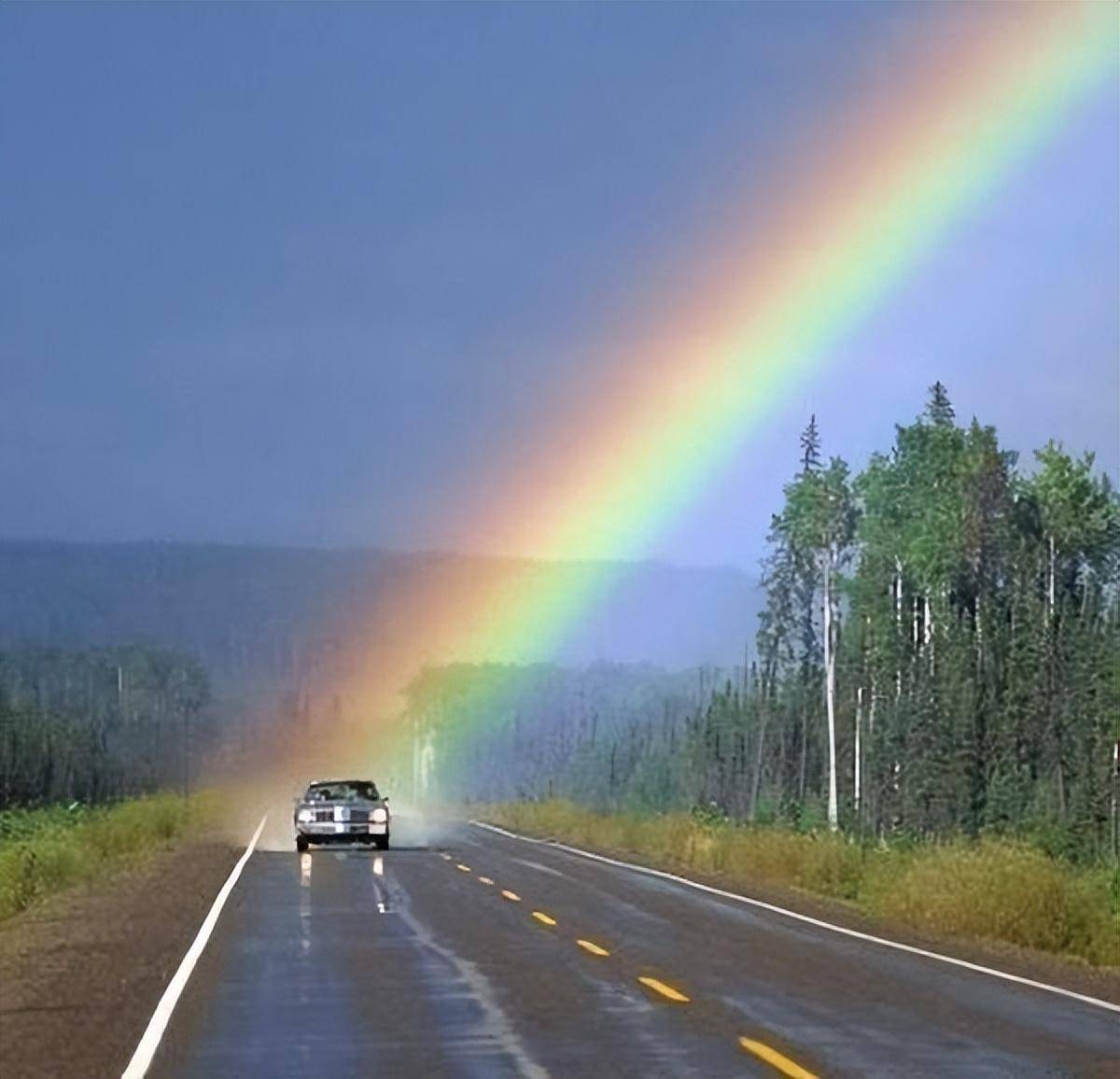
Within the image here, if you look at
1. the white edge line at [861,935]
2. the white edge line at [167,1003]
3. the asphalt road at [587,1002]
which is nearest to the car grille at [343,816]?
the white edge line at [861,935]

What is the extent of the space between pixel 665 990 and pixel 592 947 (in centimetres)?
486

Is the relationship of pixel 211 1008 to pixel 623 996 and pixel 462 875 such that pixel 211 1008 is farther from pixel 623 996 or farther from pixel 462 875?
pixel 462 875

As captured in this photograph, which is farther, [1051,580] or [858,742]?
[1051,580]

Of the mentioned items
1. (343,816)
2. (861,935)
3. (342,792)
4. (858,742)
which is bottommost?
(861,935)

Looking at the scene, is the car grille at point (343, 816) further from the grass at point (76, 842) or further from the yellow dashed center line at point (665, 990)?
the yellow dashed center line at point (665, 990)

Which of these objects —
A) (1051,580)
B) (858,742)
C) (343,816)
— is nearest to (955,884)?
(343,816)

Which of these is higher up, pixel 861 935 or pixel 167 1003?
pixel 167 1003

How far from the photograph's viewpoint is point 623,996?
63.0ft

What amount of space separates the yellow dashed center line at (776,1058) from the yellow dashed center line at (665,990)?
2887mm

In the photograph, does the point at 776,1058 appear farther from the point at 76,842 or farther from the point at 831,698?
the point at 831,698

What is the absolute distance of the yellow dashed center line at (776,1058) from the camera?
1425 cm

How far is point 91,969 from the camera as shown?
22203 mm

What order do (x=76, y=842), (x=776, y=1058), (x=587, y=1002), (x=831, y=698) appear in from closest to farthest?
1. (x=776, y=1058)
2. (x=587, y=1002)
3. (x=76, y=842)
4. (x=831, y=698)

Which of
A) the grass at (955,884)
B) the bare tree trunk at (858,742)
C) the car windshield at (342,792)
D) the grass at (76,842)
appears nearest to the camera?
the grass at (955,884)
